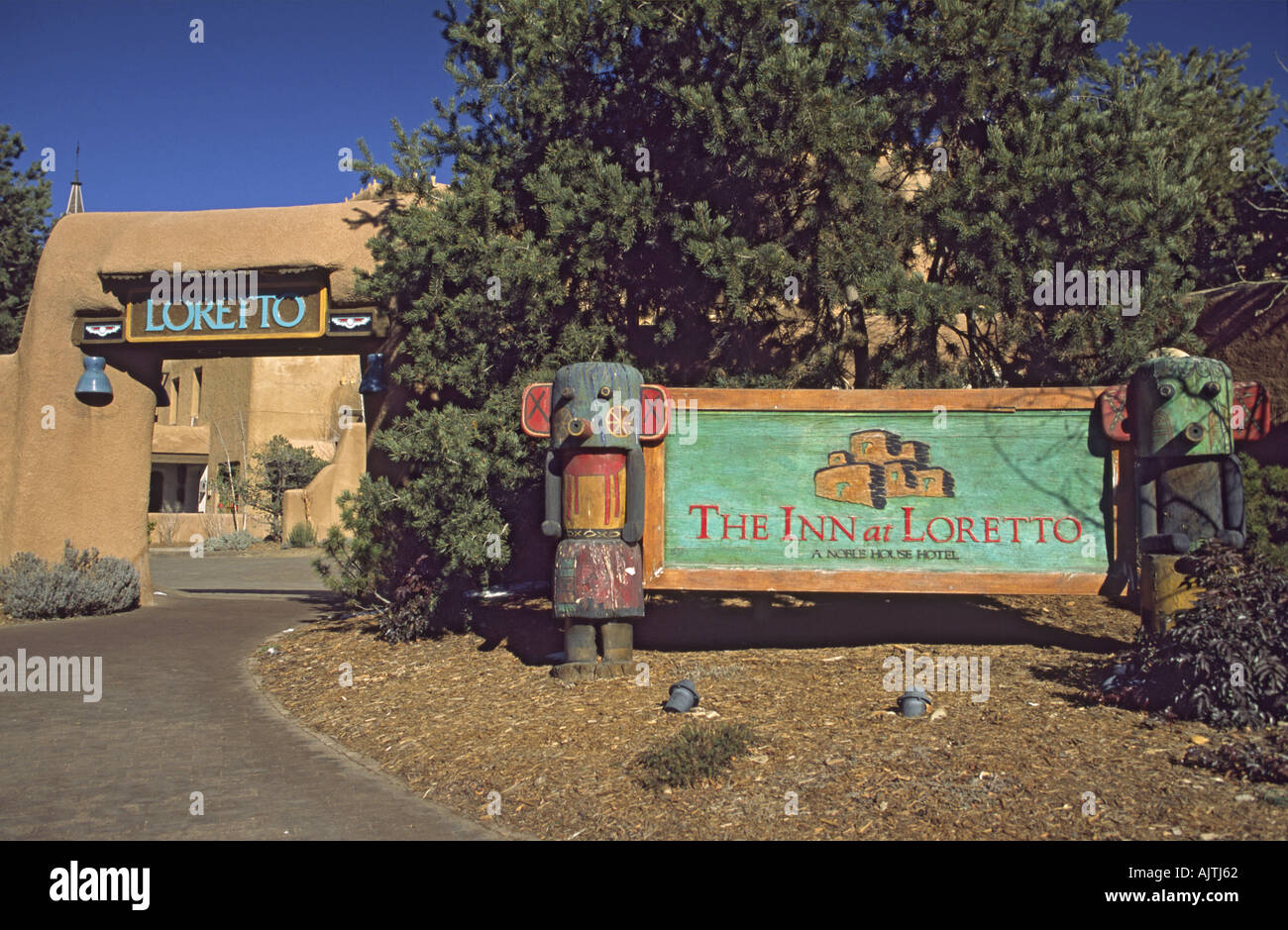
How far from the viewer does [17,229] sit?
72.3 ft

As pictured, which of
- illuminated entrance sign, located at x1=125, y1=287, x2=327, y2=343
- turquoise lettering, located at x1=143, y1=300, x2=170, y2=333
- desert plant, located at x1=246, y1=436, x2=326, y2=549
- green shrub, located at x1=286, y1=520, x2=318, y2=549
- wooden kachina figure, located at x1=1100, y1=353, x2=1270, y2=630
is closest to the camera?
wooden kachina figure, located at x1=1100, y1=353, x2=1270, y2=630

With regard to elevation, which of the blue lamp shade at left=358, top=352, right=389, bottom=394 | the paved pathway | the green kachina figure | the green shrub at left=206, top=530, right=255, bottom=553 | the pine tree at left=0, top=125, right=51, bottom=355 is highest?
the pine tree at left=0, top=125, right=51, bottom=355

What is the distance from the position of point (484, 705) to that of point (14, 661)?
497 cm

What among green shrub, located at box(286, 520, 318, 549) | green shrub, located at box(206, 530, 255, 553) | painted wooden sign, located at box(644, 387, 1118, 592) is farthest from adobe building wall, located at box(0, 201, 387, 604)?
green shrub, located at box(206, 530, 255, 553)

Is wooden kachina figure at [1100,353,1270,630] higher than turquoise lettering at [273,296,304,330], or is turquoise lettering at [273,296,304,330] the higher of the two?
turquoise lettering at [273,296,304,330]

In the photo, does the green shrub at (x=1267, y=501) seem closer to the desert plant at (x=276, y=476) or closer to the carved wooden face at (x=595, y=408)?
the carved wooden face at (x=595, y=408)

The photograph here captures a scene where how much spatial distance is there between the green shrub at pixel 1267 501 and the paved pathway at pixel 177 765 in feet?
26.0

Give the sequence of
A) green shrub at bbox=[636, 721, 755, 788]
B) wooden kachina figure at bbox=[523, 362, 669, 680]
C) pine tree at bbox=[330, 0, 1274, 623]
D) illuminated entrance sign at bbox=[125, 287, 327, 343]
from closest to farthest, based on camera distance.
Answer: green shrub at bbox=[636, 721, 755, 788] < wooden kachina figure at bbox=[523, 362, 669, 680] < pine tree at bbox=[330, 0, 1274, 623] < illuminated entrance sign at bbox=[125, 287, 327, 343]

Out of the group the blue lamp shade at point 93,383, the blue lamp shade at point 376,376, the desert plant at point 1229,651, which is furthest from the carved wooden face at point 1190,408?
the blue lamp shade at point 93,383

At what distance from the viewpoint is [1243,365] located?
11.8 metres

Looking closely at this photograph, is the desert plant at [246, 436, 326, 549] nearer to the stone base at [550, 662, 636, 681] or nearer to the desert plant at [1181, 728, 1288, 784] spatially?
the stone base at [550, 662, 636, 681]

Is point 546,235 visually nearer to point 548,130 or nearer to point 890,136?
point 548,130

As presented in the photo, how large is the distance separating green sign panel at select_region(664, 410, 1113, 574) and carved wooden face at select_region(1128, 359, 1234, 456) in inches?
20.5

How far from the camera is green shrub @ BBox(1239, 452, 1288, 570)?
944cm
